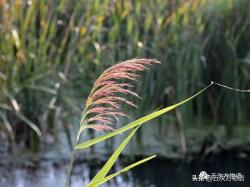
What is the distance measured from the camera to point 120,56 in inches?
113

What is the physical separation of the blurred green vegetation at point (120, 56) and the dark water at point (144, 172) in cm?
15

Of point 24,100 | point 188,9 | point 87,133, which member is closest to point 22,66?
point 24,100

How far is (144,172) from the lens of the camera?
8.93 ft

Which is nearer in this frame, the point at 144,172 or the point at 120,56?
the point at 144,172

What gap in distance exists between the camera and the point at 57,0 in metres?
3.11

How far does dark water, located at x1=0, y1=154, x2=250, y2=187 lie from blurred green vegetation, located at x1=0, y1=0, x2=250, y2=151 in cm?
15

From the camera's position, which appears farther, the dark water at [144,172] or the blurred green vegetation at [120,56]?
the blurred green vegetation at [120,56]

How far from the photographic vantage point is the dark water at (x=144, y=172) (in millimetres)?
2600

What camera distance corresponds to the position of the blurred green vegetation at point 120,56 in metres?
2.74

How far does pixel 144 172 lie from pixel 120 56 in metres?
0.57

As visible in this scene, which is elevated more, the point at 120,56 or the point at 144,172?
the point at 120,56

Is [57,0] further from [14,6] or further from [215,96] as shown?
[215,96]

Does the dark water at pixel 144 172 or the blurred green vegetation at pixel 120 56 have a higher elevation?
the blurred green vegetation at pixel 120 56

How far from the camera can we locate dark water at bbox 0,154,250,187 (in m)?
2.60
